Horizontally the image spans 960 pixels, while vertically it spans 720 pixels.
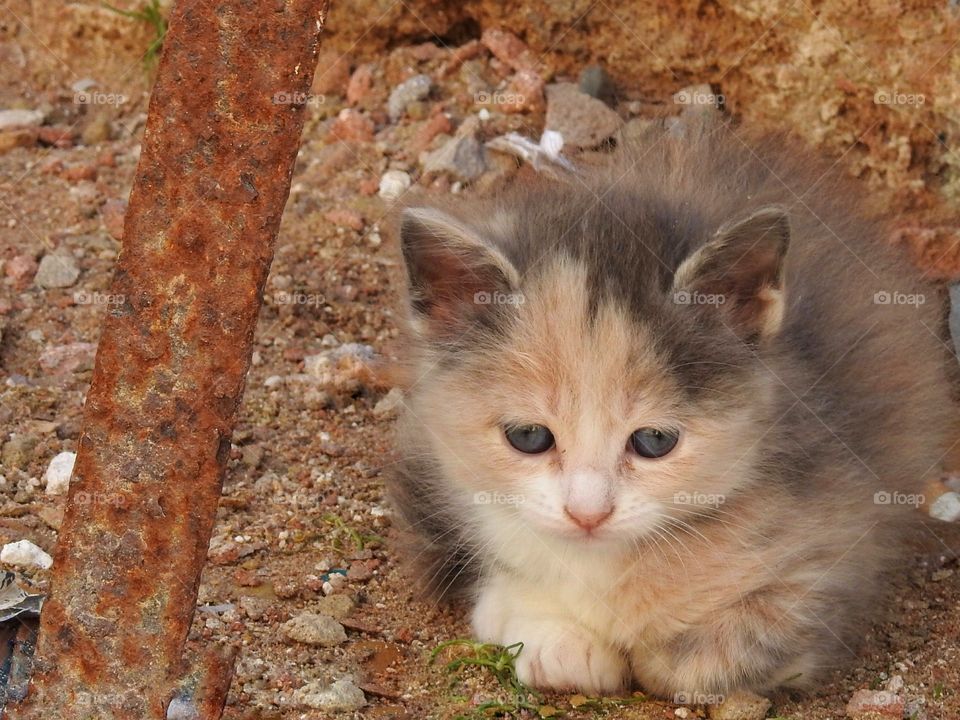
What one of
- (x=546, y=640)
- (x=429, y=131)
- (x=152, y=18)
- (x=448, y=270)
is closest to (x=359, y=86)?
(x=429, y=131)

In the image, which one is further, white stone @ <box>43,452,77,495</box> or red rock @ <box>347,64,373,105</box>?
red rock @ <box>347,64,373,105</box>

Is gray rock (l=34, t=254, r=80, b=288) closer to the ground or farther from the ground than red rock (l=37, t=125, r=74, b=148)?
closer to the ground

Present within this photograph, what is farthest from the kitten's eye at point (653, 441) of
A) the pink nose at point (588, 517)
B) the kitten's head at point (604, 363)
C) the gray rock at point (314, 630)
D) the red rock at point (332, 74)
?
the red rock at point (332, 74)

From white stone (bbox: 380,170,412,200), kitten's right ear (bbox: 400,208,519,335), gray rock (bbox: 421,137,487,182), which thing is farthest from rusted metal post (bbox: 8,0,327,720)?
white stone (bbox: 380,170,412,200)

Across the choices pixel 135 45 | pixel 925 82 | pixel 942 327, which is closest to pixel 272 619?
pixel 942 327

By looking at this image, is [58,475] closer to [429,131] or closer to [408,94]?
[429,131]

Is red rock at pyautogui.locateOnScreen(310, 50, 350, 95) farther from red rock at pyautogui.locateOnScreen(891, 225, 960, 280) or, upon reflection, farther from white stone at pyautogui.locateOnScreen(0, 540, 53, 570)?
white stone at pyautogui.locateOnScreen(0, 540, 53, 570)

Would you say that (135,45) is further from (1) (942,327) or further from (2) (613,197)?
(1) (942,327)
